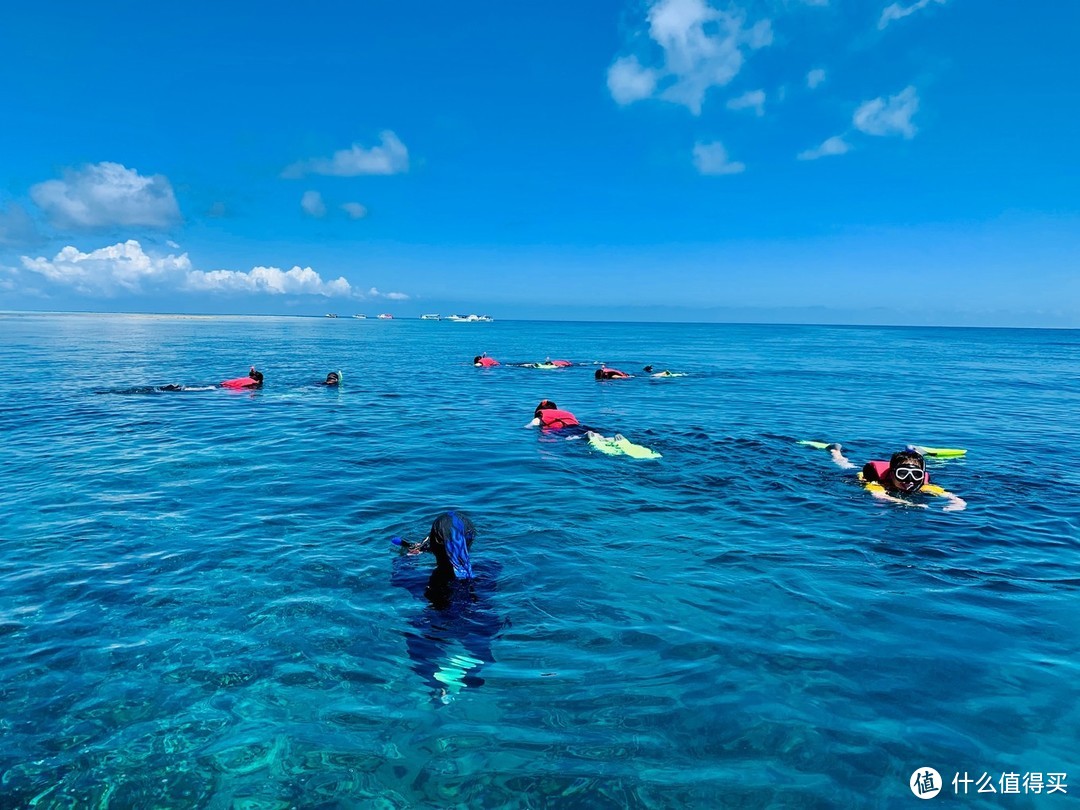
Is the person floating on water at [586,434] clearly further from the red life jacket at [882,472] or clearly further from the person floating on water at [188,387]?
the person floating on water at [188,387]

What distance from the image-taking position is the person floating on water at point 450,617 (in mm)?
7379

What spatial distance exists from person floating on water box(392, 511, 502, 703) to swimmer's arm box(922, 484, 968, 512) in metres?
11.3

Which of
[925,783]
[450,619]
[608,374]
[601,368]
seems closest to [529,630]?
[450,619]

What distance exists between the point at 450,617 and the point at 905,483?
11758mm

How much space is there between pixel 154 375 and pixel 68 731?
4016cm

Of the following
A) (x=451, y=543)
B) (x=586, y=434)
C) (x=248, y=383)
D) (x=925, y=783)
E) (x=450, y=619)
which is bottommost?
(x=925, y=783)

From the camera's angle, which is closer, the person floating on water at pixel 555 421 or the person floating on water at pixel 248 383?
the person floating on water at pixel 555 421

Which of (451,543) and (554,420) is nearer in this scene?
(451,543)

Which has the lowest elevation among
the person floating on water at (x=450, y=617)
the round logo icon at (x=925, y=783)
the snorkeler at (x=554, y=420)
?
the round logo icon at (x=925, y=783)

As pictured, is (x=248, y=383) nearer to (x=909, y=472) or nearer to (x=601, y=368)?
(x=601, y=368)

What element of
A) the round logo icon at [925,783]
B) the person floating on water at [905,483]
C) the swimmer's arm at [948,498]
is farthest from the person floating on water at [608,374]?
the round logo icon at [925,783]

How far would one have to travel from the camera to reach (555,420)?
22.6 meters

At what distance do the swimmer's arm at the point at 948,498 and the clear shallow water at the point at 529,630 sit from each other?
0.51 meters

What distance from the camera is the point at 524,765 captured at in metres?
5.89
